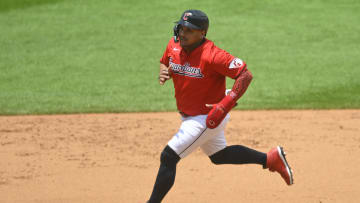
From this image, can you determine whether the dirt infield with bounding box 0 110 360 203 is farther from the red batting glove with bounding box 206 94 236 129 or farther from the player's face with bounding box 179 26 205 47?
the player's face with bounding box 179 26 205 47

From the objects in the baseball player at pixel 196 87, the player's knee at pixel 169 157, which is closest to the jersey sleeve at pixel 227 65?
the baseball player at pixel 196 87

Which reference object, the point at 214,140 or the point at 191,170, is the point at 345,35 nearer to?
the point at 191,170

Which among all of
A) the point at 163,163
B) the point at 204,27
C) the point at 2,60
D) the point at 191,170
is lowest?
the point at 2,60

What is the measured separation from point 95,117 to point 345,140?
425cm

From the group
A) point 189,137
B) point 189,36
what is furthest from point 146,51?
point 189,137

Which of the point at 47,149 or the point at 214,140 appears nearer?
the point at 214,140

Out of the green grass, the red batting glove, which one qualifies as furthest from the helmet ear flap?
the green grass

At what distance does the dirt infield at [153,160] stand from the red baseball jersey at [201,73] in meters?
1.29

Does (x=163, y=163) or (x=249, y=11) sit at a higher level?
(x=163, y=163)

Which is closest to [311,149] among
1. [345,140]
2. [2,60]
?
[345,140]

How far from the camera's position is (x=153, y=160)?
26.0 ft

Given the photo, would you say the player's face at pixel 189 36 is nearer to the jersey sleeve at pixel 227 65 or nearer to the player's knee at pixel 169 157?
the jersey sleeve at pixel 227 65

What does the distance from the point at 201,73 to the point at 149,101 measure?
5903 mm

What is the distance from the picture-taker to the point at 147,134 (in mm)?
9211
